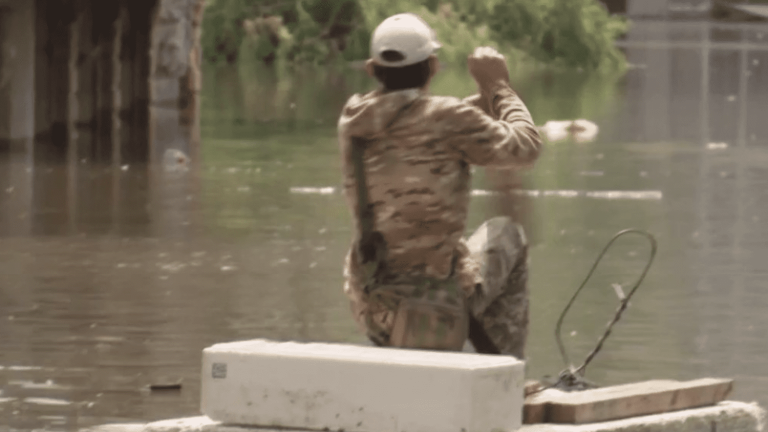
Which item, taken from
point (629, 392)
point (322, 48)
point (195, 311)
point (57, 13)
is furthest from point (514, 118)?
point (322, 48)

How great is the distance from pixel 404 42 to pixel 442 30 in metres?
37.9

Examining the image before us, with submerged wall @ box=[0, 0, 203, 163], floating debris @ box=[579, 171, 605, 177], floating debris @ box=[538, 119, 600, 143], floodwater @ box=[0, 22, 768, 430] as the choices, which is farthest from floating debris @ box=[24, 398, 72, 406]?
floating debris @ box=[538, 119, 600, 143]

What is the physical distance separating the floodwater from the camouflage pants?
1.75 meters

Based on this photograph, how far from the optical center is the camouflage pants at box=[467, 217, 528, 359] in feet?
24.7

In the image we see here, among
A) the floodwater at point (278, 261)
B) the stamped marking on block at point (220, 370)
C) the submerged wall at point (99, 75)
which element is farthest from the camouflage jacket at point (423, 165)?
the submerged wall at point (99, 75)

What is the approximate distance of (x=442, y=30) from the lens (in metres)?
45.1

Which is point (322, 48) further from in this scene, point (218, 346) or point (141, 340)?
A: point (218, 346)

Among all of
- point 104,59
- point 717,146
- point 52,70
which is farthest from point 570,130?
point 52,70

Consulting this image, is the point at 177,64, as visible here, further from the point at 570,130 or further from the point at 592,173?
the point at 592,173

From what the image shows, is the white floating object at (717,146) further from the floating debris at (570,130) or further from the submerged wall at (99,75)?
the submerged wall at (99,75)

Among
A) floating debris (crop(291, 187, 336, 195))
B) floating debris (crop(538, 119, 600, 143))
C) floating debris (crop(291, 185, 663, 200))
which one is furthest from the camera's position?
floating debris (crop(538, 119, 600, 143))

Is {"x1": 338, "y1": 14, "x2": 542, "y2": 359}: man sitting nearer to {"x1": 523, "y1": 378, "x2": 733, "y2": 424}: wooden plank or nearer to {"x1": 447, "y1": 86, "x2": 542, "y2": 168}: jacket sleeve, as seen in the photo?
{"x1": 447, "y1": 86, "x2": 542, "y2": 168}: jacket sleeve

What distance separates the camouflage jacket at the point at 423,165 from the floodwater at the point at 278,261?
1812 millimetres

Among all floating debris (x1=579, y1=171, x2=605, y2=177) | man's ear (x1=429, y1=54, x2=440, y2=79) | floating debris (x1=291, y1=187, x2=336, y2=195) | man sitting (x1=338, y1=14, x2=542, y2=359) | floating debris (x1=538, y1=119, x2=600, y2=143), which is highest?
man's ear (x1=429, y1=54, x2=440, y2=79)
